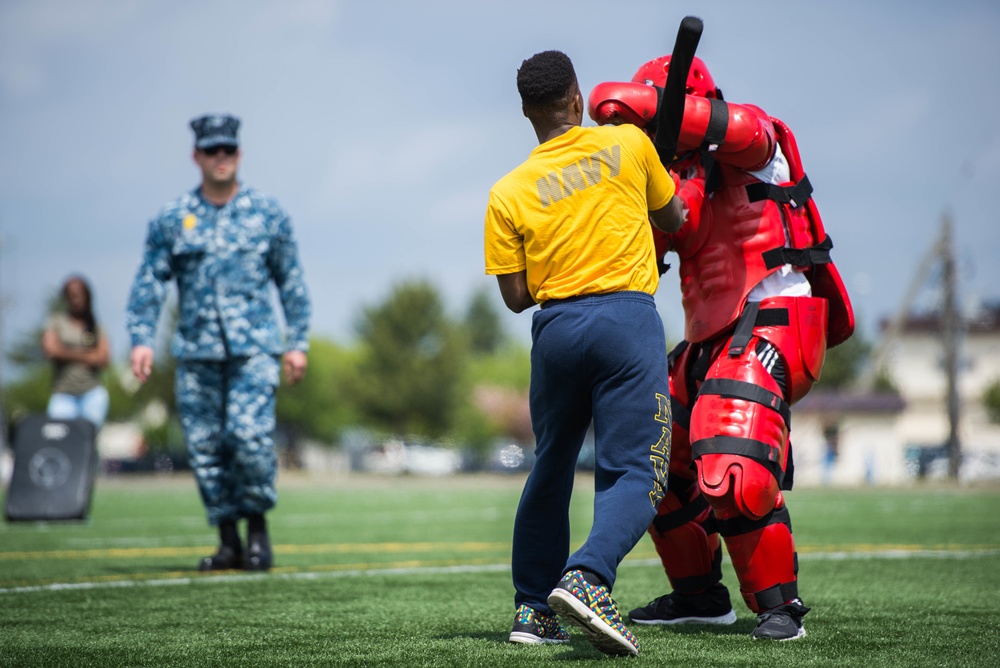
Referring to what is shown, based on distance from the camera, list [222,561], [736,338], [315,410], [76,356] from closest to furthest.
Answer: [736,338]
[222,561]
[76,356]
[315,410]

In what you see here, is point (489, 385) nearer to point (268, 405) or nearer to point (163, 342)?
point (163, 342)

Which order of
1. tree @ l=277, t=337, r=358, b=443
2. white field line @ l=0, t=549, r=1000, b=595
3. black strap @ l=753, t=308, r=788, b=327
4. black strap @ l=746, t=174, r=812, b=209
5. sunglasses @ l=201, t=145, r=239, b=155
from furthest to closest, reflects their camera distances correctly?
1. tree @ l=277, t=337, r=358, b=443
2. sunglasses @ l=201, t=145, r=239, b=155
3. white field line @ l=0, t=549, r=1000, b=595
4. black strap @ l=746, t=174, r=812, b=209
5. black strap @ l=753, t=308, r=788, b=327

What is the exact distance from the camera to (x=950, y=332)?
35.5m

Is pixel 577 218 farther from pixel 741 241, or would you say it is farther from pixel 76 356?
pixel 76 356

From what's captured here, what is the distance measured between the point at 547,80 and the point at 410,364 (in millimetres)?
55922

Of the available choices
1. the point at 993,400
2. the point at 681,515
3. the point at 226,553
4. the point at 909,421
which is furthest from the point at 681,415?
the point at 909,421

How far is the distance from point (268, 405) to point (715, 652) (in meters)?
3.38

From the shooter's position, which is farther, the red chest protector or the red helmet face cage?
the red helmet face cage

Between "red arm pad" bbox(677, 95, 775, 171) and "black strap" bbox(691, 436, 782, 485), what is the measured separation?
1020 mm

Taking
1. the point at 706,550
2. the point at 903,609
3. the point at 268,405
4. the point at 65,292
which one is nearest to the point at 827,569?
the point at 903,609

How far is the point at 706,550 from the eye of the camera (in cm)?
447

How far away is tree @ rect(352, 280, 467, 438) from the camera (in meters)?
58.8

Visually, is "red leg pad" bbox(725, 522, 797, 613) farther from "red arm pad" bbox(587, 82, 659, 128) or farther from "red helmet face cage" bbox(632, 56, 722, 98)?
"red helmet face cage" bbox(632, 56, 722, 98)

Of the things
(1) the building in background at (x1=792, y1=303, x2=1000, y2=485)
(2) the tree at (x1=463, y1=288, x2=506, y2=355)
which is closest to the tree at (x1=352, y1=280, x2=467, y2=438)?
(1) the building in background at (x1=792, y1=303, x2=1000, y2=485)
